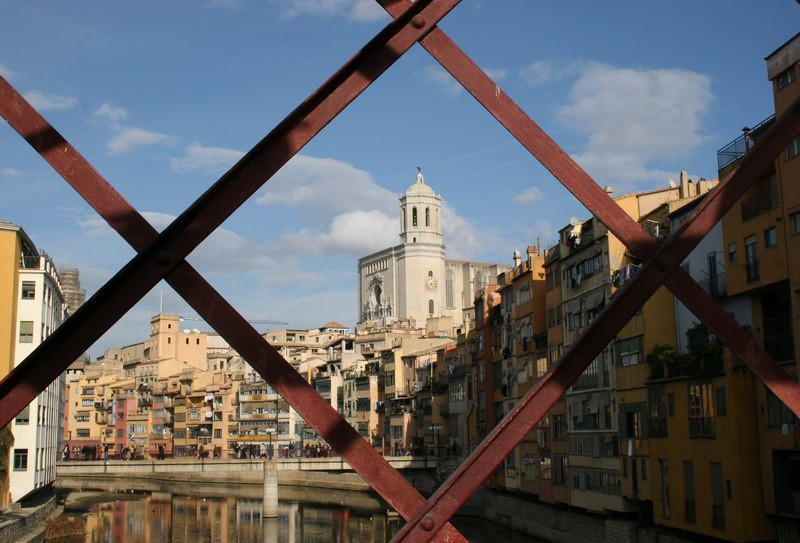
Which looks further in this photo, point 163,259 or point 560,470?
point 560,470

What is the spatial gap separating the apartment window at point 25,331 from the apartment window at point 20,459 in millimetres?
4670

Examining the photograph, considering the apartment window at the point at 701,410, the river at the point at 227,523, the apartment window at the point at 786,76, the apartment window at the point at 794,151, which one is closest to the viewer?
the apartment window at the point at 794,151

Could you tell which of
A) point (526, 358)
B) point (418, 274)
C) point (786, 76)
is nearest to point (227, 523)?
point (526, 358)

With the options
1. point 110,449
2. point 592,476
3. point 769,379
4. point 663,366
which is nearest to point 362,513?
point 592,476

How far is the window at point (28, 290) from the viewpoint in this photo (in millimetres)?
41688

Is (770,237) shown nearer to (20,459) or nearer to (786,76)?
(786,76)

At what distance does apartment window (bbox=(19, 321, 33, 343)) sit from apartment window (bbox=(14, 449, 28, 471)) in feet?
15.3

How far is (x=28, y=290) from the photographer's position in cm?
4184

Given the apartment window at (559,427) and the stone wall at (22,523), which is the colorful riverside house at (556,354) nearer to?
the apartment window at (559,427)

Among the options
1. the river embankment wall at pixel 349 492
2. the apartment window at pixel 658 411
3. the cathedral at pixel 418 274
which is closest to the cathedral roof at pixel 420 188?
the cathedral at pixel 418 274

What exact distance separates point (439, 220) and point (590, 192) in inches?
6562

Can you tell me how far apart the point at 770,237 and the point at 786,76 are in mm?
4052

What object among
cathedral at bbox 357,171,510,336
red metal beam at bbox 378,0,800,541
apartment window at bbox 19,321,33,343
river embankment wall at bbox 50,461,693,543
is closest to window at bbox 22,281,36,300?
apartment window at bbox 19,321,33,343

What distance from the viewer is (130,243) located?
2881mm
